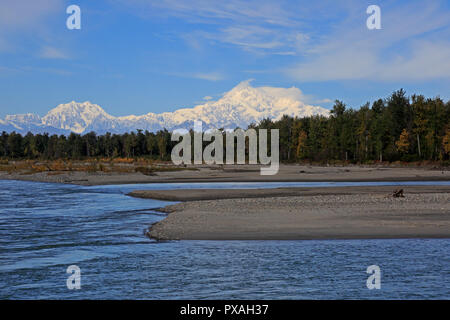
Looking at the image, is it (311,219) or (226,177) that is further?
(226,177)

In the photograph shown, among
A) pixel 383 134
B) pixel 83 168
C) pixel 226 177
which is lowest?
pixel 226 177

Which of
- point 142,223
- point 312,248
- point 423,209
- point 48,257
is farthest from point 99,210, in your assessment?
point 423,209

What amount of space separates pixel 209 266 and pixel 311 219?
11.1 m

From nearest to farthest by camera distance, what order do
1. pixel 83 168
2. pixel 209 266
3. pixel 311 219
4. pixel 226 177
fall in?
1. pixel 209 266
2. pixel 311 219
3. pixel 226 177
4. pixel 83 168

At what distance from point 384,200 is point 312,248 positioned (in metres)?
17.8

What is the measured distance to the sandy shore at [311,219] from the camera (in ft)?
78.6

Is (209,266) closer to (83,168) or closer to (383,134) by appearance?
(83,168)

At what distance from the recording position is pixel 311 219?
27812 mm

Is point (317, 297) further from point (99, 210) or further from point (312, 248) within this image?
point (99, 210)

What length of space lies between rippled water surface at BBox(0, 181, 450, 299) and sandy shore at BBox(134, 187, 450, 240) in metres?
1.27

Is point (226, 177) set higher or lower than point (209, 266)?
higher

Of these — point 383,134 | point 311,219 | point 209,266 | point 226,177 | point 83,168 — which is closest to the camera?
point 209,266

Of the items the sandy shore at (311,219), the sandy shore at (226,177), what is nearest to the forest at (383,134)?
the sandy shore at (226,177)

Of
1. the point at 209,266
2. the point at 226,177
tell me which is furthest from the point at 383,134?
the point at 209,266
